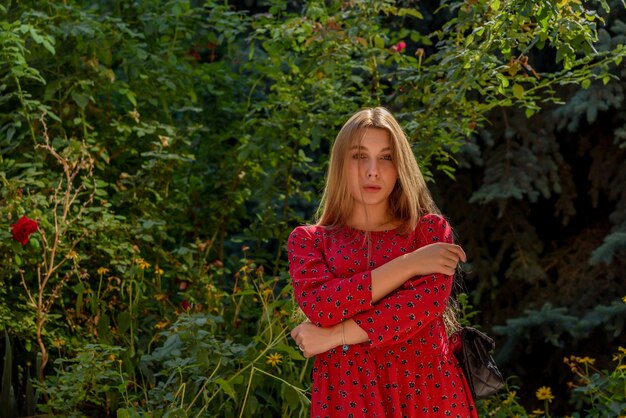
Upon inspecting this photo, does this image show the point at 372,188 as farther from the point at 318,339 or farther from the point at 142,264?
the point at 142,264

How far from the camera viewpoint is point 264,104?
15.0 feet

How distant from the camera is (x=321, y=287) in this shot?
8.03 ft

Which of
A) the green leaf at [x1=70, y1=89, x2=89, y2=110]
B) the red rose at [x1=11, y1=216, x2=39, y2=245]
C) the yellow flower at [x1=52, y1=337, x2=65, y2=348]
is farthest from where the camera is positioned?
the green leaf at [x1=70, y1=89, x2=89, y2=110]

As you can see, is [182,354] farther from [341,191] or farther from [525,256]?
[525,256]

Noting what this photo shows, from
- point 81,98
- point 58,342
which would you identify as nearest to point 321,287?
point 58,342

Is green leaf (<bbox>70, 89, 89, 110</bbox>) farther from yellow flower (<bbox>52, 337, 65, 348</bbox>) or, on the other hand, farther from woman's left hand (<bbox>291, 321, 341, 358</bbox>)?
woman's left hand (<bbox>291, 321, 341, 358</bbox>)

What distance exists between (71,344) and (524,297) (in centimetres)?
250

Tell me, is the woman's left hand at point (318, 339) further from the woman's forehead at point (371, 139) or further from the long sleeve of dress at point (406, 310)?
the woman's forehead at point (371, 139)

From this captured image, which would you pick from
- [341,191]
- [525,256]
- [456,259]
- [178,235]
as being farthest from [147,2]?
[456,259]

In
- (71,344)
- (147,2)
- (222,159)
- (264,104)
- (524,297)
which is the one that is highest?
(147,2)

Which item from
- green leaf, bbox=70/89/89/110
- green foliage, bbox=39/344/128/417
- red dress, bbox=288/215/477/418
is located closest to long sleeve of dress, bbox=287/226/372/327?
red dress, bbox=288/215/477/418

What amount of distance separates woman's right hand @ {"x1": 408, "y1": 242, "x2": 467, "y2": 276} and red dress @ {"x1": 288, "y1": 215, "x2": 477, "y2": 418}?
1.7 inches

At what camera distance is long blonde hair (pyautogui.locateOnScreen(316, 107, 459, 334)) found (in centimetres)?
254

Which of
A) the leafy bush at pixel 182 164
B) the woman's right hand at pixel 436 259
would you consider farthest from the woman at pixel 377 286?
the leafy bush at pixel 182 164
